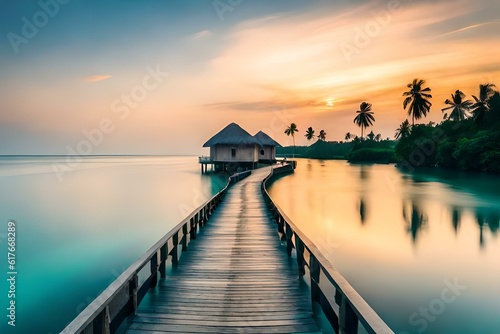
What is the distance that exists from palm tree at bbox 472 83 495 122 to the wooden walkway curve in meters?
46.3

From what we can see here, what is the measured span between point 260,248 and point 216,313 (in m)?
3.13

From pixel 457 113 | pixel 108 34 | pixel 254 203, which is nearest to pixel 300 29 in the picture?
pixel 254 203

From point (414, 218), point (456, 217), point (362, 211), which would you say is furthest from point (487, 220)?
point (362, 211)

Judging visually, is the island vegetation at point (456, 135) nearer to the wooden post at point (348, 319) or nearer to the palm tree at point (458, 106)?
the palm tree at point (458, 106)

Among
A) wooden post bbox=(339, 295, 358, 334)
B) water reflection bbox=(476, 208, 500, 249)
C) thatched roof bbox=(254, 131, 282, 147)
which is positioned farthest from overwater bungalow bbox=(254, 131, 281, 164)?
wooden post bbox=(339, 295, 358, 334)

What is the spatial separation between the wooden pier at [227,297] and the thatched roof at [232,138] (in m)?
29.2

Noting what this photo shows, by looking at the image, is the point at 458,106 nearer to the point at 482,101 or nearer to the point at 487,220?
the point at 482,101

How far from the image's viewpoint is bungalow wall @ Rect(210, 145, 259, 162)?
122 feet

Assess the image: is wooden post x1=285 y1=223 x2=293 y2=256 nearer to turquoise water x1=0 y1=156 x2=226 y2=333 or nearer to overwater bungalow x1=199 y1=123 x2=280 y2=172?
turquoise water x1=0 y1=156 x2=226 y2=333

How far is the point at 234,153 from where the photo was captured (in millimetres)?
37344

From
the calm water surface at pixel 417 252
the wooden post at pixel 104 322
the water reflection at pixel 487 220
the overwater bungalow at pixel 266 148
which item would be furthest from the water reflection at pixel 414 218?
the overwater bungalow at pixel 266 148

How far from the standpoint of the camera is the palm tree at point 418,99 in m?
47.2

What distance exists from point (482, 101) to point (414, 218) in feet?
117

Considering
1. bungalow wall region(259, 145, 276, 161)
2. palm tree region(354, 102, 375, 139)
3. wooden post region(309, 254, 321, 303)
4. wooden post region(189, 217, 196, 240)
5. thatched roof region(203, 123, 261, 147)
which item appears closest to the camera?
wooden post region(309, 254, 321, 303)
